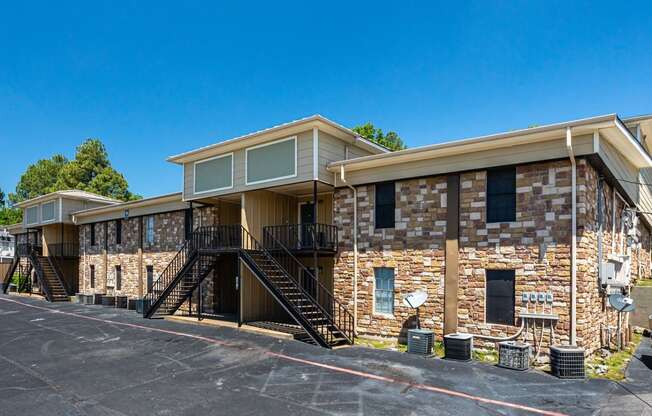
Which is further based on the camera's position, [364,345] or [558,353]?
[364,345]

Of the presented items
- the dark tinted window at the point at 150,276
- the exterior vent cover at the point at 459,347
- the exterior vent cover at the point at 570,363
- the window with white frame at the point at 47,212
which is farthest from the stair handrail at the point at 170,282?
the window with white frame at the point at 47,212

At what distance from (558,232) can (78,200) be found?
28139mm

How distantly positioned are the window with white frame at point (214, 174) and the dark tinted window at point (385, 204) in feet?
18.6

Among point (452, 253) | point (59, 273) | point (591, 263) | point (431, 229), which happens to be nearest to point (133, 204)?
point (59, 273)

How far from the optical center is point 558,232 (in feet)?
35.4

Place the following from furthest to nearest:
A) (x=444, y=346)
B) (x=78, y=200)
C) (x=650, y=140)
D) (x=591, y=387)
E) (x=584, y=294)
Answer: (x=78, y=200)
(x=650, y=140)
(x=444, y=346)
(x=584, y=294)
(x=591, y=387)

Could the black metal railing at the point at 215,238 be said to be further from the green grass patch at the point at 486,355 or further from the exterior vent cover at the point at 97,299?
the exterior vent cover at the point at 97,299

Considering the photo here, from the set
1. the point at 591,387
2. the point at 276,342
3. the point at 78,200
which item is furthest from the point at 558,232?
the point at 78,200

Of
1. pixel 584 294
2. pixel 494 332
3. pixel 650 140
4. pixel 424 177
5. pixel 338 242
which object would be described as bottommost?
pixel 494 332

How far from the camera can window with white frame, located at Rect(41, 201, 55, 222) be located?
29.2 metres

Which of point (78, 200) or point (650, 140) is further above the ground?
point (650, 140)

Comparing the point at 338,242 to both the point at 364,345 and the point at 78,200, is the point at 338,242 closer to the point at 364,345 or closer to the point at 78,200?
the point at 364,345

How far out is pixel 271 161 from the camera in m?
15.3

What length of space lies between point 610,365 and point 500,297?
2749 mm
